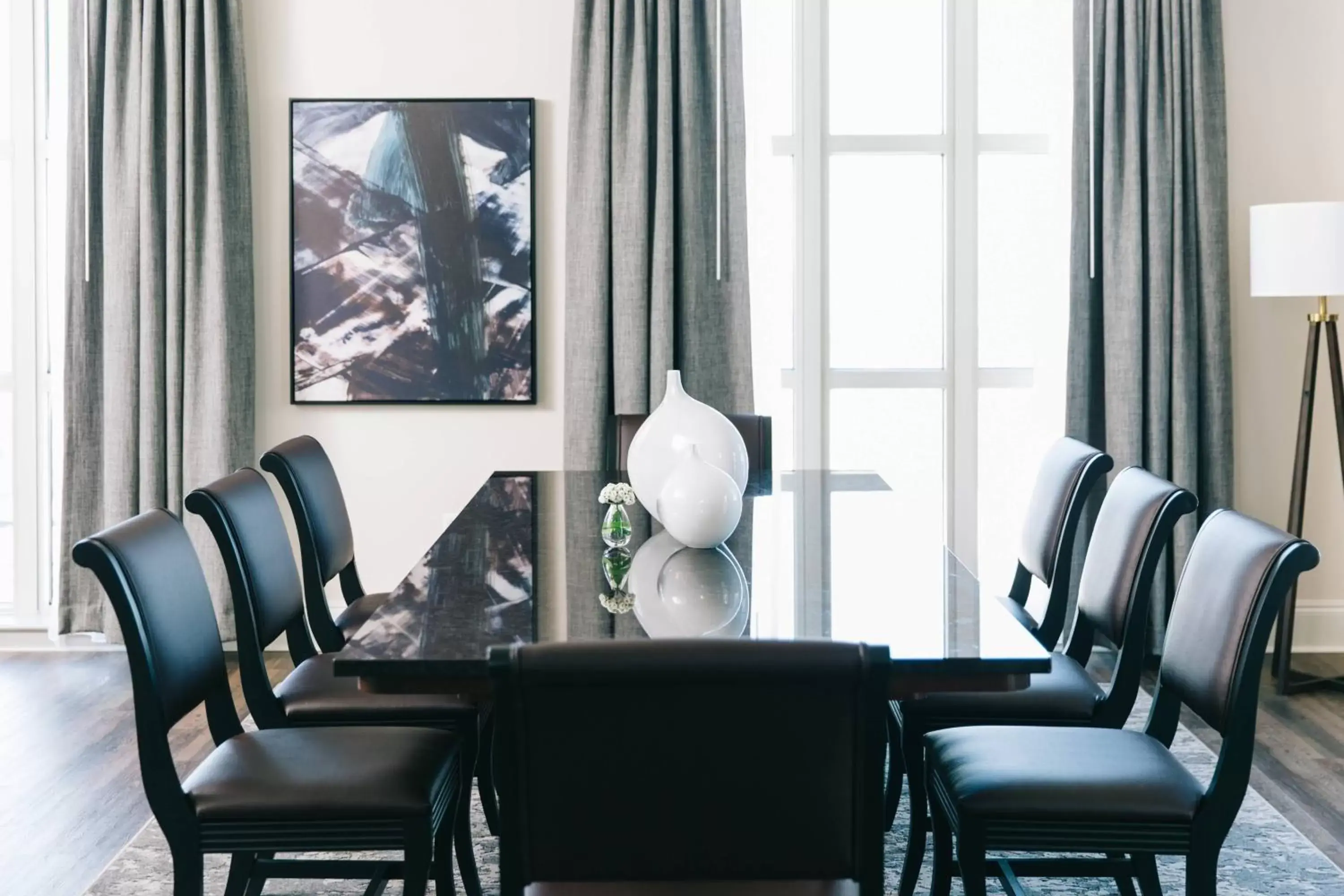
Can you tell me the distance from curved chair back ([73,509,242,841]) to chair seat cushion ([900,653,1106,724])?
1.31 metres

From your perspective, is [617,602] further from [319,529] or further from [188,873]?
[319,529]

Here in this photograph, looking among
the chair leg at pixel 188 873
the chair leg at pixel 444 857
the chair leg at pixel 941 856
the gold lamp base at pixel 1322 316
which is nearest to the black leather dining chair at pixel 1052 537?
the chair leg at pixel 941 856

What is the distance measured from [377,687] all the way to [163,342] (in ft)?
10.1

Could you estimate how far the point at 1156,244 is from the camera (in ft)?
14.1

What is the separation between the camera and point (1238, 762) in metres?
1.87

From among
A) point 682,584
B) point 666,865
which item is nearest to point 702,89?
point 682,584

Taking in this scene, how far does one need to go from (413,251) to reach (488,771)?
90.1 inches

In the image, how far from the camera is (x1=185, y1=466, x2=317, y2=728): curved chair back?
229 cm

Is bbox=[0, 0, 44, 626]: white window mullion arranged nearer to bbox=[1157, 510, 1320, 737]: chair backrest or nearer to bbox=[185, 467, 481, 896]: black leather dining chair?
bbox=[185, 467, 481, 896]: black leather dining chair

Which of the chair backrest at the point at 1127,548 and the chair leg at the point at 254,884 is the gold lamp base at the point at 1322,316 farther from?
the chair leg at the point at 254,884

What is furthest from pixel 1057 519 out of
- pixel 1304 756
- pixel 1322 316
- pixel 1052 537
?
pixel 1322 316

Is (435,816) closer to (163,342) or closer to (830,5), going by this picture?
(163,342)

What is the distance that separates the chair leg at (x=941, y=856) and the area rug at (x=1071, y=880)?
0.47 meters

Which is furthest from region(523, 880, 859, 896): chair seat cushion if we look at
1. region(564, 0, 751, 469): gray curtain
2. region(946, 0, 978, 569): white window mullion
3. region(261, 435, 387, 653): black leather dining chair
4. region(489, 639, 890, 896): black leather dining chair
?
region(946, 0, 978, 569): white window mullion
